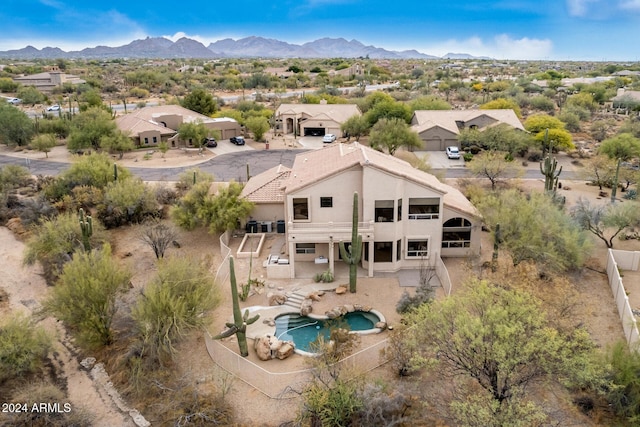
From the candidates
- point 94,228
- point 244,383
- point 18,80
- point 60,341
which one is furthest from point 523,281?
point 18,80

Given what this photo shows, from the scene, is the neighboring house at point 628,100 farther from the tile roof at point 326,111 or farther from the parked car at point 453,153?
the tile roof at point 326,111

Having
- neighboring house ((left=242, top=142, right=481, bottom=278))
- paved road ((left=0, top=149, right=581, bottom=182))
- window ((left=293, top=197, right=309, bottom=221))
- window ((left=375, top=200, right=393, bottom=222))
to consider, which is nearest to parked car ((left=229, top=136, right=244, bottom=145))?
paved road ((left=0, top=149, right=581, bottom=182))

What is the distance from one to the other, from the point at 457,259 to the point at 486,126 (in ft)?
106

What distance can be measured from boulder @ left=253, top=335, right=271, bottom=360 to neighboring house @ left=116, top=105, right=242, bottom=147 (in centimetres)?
4396

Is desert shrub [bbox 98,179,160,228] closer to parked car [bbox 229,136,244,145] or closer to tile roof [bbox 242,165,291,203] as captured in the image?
tile roof [bbox 242,165,291,203]

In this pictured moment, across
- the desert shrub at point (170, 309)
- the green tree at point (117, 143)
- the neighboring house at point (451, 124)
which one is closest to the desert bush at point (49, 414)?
the desert shrub at point (170, 309)

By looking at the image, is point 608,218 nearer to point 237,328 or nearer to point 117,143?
point 237,328

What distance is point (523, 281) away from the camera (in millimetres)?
22938

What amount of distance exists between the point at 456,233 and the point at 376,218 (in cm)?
564

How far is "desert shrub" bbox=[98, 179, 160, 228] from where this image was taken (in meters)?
35.7

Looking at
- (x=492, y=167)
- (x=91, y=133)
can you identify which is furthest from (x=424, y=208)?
(x=91, y=133)

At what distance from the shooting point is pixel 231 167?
175ft

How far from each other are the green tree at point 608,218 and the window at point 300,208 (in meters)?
16.4

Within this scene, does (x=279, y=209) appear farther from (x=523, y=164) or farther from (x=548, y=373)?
(x=523, y=164)
